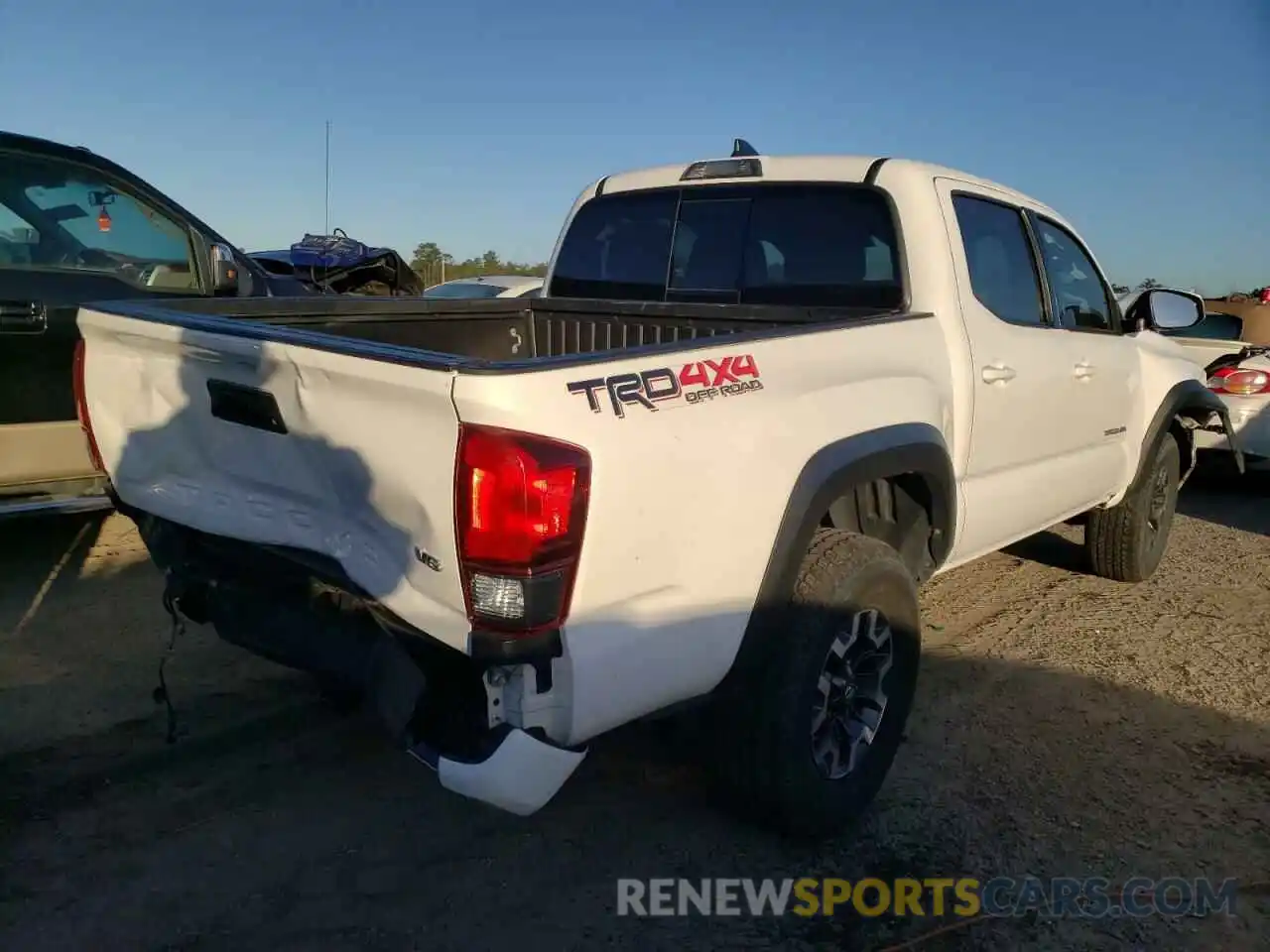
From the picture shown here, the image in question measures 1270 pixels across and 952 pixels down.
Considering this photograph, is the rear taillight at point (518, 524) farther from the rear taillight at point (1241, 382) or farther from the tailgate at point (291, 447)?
the rear taillight at point (1241, 382)

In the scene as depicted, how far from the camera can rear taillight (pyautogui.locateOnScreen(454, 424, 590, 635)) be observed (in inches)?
80.4

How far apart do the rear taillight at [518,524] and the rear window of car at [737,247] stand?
6.40 ft

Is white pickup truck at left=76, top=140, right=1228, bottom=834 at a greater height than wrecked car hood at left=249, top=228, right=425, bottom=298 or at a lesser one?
lesser

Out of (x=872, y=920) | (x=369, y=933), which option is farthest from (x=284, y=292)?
(x=872, y=920)

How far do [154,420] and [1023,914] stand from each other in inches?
110

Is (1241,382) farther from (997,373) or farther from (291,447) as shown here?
(291,447)

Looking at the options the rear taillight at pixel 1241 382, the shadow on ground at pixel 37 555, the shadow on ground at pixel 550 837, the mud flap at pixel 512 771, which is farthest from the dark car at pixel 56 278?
the rear taillight at pixel 1241 382

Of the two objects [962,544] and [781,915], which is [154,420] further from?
[962,544]

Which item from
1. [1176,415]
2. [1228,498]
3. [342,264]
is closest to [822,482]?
[1176,415]

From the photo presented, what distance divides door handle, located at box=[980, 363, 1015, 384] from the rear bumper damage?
2243 mm

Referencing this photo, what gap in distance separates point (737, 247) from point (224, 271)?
310 cm

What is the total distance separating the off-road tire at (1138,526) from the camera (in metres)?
5.33

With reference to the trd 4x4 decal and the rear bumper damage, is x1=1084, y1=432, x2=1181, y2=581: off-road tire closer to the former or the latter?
the trd 4x4 decal

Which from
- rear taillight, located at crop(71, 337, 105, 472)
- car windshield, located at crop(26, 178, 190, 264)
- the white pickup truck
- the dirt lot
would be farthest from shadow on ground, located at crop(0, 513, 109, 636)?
the white pickup truck
